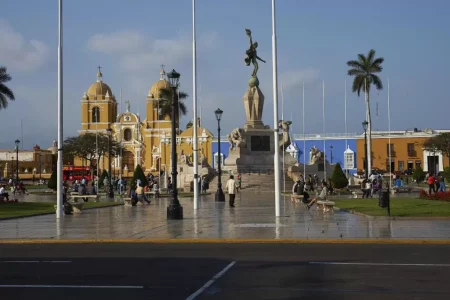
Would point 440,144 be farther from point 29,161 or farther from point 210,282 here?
point 210,282

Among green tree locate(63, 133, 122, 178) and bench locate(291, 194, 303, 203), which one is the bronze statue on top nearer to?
bench locate(291, 194, 303, 203)

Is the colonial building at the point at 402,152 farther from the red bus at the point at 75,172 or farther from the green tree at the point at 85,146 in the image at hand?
the red bus at the point at 75,172

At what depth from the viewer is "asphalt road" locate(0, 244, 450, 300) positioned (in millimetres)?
9359

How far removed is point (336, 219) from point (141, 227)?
21.3ft

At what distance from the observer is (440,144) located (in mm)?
89375

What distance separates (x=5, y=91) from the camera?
6072 cm

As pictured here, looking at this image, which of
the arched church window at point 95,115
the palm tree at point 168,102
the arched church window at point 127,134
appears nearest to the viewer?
the palm tree at point 168,102

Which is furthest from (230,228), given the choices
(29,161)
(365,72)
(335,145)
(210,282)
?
(29,161)

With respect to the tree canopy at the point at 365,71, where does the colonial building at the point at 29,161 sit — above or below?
below

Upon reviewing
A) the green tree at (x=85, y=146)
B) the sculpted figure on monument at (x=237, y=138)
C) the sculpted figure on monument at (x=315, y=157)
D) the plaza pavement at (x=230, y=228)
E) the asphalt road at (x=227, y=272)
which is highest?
the green tree at (x=85, y=146)

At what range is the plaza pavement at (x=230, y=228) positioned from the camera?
17609mm

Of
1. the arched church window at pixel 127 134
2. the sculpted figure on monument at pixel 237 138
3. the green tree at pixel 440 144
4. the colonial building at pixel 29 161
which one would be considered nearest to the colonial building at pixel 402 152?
the green tree at pixel 440 144

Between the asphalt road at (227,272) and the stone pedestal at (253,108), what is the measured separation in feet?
151

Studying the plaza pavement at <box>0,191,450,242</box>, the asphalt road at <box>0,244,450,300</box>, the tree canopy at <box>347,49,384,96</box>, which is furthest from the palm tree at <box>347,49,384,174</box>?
the asphalt road at <box>0,244,450,300</box>
